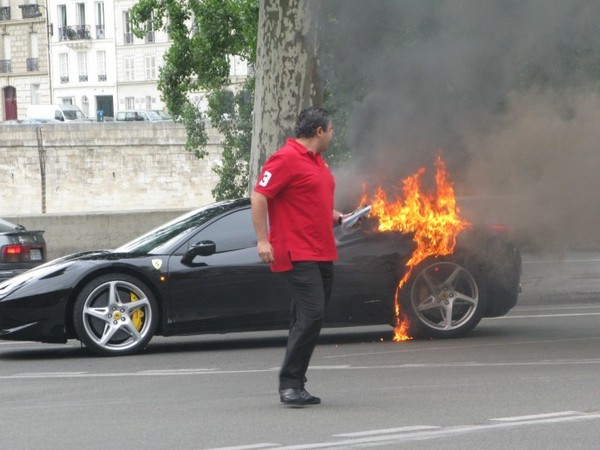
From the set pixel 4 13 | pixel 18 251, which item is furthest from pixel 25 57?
pixel 18 251

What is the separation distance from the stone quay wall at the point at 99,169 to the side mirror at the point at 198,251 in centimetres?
5236

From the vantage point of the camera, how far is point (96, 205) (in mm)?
66625

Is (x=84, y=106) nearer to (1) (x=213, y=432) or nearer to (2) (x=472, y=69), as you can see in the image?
(2) (x=472, y=69)

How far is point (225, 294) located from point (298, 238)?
3.69 m

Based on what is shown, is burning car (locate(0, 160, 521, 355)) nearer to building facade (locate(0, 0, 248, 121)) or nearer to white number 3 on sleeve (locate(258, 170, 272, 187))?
white number 3 on sleeve (locate(258, 170, 272, 187))

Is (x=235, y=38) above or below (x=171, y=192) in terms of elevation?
above

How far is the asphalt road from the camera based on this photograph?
8.39m

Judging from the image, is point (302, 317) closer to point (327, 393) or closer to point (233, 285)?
point (327, 393)

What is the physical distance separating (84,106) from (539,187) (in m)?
83.6

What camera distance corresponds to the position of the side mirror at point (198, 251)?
13133 millimetres

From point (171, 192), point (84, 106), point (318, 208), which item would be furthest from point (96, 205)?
point (318, 208)

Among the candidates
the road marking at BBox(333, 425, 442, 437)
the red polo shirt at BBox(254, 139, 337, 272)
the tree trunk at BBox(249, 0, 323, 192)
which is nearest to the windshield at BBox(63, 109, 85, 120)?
the tree trunk at BBox(249, 0, 323, 192)

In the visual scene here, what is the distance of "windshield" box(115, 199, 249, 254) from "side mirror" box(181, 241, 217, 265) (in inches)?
9.2

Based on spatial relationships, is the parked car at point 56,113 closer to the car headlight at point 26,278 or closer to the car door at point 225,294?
the car headlight at point 26,278
